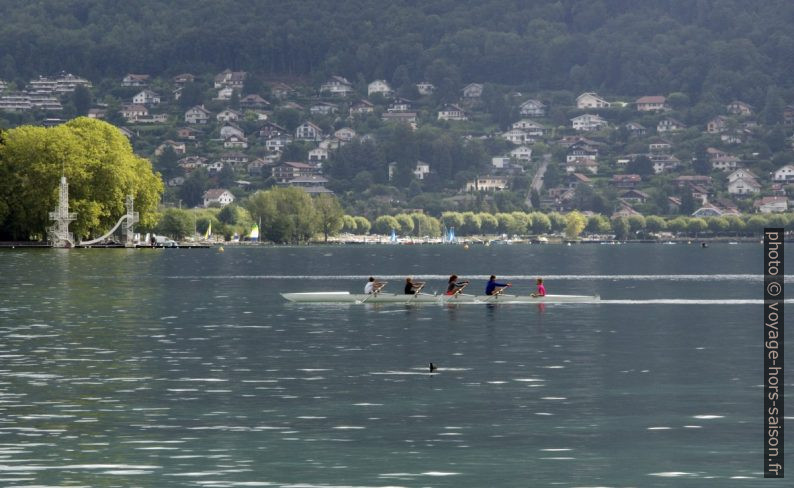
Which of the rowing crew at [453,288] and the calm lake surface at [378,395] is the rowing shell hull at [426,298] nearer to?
the rowing crew at [453,288]

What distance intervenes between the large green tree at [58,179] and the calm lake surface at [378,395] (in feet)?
318

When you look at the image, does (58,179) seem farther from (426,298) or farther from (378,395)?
(378,395)

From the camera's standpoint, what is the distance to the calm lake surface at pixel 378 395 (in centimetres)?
3372

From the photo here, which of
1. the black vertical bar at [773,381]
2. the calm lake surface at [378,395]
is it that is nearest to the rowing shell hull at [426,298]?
the calm lake surface at [378,395]

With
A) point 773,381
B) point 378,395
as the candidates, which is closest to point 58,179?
point 378,395

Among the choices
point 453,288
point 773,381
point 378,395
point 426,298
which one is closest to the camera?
point 378,395

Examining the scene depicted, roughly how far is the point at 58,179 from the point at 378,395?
14238cm

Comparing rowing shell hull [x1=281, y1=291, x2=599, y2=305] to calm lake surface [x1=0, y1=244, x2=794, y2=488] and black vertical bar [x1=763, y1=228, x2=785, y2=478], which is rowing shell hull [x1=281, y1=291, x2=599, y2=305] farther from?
black vertical bar [x1=763, y1=228, x2=785, y2=478]

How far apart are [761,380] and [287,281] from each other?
78749mm

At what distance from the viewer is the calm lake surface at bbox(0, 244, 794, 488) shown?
33.7m

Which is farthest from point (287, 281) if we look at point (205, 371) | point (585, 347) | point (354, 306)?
point (205, 371)

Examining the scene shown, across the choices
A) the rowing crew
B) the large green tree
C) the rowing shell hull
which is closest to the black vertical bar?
the rowing shell hull

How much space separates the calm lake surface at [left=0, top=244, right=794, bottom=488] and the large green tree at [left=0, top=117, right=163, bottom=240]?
96932mm

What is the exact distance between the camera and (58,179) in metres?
182
